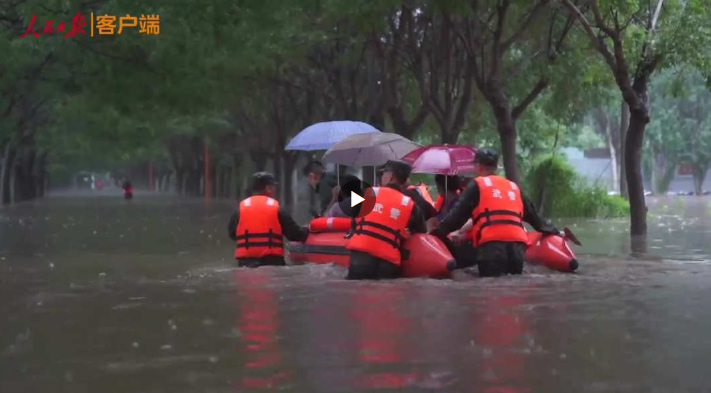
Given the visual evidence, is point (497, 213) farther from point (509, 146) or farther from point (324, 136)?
point (509, 146)

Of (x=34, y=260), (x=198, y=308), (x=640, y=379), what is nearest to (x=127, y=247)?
(x=34, y=260)

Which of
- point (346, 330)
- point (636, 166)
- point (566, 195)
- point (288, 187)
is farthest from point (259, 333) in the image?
point (288, 187)

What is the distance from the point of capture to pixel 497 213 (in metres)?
12.8

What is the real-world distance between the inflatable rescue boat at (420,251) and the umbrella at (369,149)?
66.3 inches

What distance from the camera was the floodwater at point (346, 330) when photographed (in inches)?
278

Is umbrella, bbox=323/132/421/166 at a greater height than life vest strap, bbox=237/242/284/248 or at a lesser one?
greater

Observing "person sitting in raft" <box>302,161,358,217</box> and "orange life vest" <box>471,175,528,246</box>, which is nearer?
"orange life vest" <box>471,175,528,246</box>

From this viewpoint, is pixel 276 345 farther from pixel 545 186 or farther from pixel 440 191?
pixel 545 186

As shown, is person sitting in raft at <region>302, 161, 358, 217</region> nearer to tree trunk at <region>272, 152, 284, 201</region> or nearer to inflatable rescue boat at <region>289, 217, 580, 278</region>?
inflatable rescue boat at <region>289, 217, 580, 278</region>

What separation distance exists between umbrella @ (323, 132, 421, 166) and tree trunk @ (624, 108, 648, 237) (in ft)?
21.8

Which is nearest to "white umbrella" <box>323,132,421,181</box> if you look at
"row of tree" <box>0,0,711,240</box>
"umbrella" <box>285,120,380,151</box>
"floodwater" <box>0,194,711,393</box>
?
"umbrella" <box>285,120,380,151</box>

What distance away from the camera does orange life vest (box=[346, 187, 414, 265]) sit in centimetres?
1284

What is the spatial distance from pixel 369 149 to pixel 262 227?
2.79m

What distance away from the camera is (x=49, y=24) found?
25.2m
